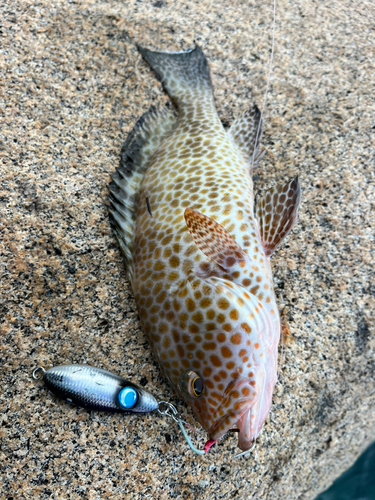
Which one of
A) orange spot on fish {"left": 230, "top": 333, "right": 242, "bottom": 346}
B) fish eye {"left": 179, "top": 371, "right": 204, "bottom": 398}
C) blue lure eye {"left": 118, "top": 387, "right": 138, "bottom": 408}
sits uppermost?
orange spot on fish {"left": 230, "top": 333, "right": 242, "bottom": 346}

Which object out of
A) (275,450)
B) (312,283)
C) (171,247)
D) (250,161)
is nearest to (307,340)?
(312,283)

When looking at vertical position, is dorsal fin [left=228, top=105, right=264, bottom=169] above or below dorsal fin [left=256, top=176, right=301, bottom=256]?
above

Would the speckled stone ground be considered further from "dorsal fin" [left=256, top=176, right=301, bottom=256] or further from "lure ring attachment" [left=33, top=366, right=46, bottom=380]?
"dorsal fin" [left=256, top=176, right=301, bottom=256]

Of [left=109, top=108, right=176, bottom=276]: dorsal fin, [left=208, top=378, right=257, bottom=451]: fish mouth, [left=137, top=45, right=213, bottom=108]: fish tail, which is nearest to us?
[left=208, top=378, right=257, bottom=451]: fish mouth

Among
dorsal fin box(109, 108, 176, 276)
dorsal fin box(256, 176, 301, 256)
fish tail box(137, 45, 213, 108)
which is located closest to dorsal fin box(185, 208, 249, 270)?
dorsal fin box(256, 176, 301, 256)

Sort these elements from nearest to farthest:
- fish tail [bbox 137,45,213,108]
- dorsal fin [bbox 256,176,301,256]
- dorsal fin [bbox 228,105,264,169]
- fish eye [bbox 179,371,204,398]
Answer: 1. fish eye [bbox 179,371,204,398]
2. dorsal fin [bbox 256,176,301,256]
3. dorsal fin [bbox 228,105,264,169]
4. fish tail [bbox 137,45,213,108]

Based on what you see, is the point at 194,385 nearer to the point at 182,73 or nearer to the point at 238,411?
the point at 238,411

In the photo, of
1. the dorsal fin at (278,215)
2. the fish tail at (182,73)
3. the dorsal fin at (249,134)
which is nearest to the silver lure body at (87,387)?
the dorsal fin at (278,215)

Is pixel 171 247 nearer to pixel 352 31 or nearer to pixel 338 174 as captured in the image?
pixel 338 174
